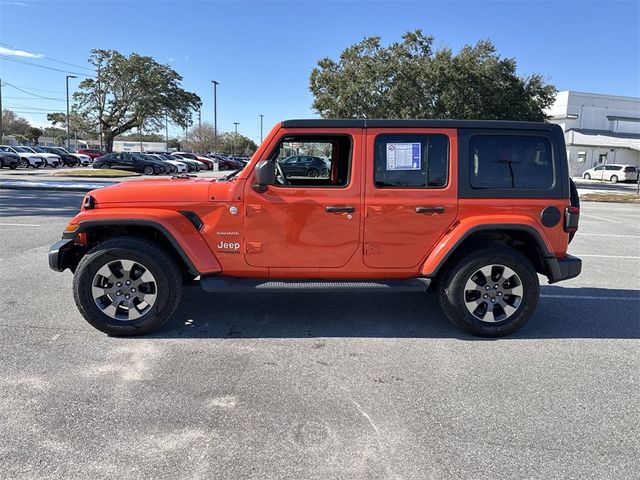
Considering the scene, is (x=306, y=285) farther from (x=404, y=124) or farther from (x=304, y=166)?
(x=404, y=124)

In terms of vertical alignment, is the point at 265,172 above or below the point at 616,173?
below

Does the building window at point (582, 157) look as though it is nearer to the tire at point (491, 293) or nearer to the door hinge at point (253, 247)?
the tire at point (491, 293)

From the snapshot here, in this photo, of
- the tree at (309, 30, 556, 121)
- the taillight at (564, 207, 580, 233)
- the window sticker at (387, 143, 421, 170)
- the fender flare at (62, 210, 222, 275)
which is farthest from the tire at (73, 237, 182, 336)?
the tree at (309, 30, 556, 121)

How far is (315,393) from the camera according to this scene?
10.6ft

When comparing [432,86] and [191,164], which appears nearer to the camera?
[432,86]

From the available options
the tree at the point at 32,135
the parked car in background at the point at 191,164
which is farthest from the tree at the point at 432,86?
the tree at the point at 32,135

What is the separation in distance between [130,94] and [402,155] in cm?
5457

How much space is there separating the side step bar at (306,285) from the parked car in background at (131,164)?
31.7m

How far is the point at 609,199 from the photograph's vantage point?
2197 centimetres

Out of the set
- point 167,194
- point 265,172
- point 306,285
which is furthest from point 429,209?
point 167,194

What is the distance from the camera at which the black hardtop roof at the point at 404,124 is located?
4.13 meters

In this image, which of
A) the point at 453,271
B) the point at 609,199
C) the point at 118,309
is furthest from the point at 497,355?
the point at 609,199

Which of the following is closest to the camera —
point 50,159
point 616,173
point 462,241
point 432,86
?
point 462,241

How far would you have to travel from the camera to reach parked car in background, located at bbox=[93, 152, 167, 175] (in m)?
33.2
